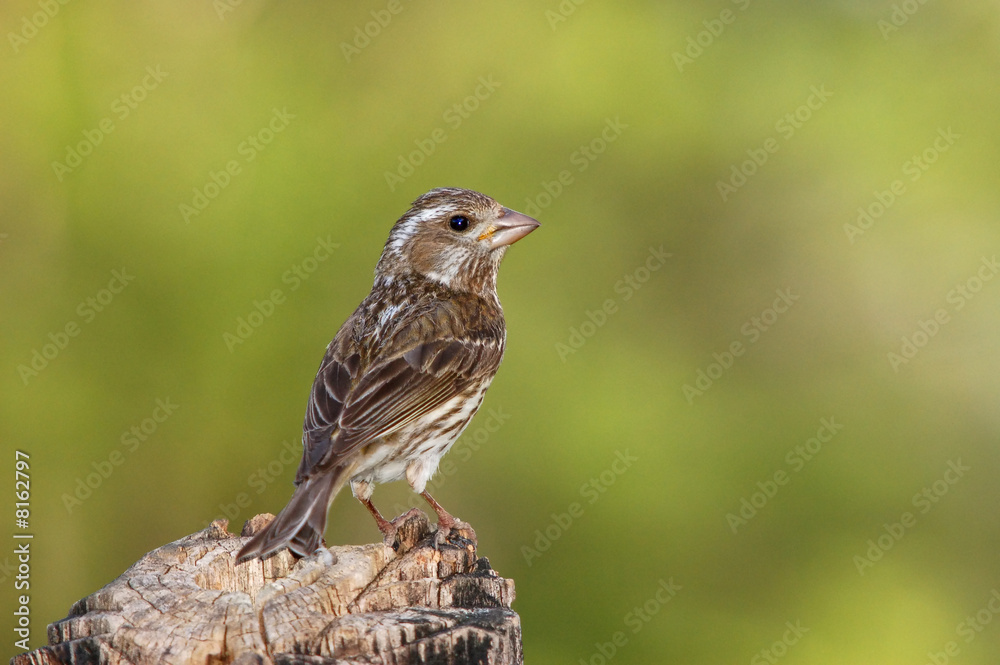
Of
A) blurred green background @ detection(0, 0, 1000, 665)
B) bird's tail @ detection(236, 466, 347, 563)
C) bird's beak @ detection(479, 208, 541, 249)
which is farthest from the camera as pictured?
blurred green background @ detection(0, 0, 1000, 665)

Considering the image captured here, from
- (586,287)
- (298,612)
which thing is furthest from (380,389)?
(586,287)

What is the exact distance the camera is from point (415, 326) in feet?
18.9

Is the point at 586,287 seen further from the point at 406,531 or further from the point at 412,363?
the point at 406,531

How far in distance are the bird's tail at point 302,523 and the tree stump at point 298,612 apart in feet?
0.24

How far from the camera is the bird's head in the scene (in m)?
6.24

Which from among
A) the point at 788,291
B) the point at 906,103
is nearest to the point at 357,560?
the point at 788,291

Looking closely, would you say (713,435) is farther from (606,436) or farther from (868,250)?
(868,250)

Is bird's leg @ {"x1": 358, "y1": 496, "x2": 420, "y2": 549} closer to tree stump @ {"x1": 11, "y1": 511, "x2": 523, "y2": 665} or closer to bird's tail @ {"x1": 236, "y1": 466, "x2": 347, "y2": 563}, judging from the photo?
tree stump @ {"x1": 11, "y1": 511, "x2": 523, "y2": 665}

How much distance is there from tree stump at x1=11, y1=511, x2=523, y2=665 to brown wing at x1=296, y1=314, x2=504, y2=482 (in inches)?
41.7

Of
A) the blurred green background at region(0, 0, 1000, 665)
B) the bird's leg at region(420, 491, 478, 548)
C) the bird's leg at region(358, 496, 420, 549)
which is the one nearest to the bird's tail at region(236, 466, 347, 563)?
the bird's leg at region(358, 496, 420, 549)

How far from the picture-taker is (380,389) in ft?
17.6

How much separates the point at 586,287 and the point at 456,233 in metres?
2.37

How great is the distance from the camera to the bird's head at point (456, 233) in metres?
6.24

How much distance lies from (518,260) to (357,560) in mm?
4981
